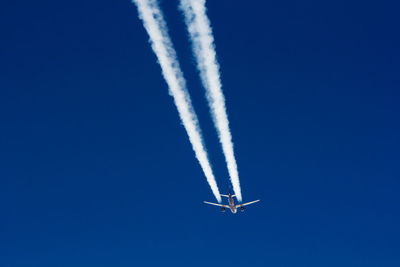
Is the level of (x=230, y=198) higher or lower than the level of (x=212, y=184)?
higher

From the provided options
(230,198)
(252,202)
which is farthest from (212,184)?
(252,202)

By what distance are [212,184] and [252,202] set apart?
45.5 feet

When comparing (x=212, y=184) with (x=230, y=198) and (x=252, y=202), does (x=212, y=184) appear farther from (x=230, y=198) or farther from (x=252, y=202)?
(x=252, y=202)

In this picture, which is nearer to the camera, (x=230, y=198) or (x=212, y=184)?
(x=212, y=184)

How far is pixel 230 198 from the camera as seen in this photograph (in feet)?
129

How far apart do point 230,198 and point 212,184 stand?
10547 mm

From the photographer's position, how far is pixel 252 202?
41.8 m

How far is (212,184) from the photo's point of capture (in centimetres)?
2950

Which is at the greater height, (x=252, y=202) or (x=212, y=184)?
(x=252, y=202)

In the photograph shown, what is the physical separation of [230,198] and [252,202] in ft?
12.6

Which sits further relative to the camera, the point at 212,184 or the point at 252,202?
the point at 252,202
